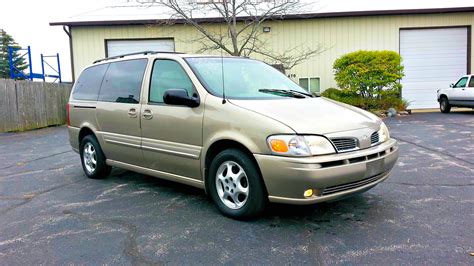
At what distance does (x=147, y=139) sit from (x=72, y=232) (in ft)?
4.71

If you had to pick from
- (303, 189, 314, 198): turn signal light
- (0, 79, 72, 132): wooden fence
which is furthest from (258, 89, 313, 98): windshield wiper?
(0, 79, 72, 132): wooden fence

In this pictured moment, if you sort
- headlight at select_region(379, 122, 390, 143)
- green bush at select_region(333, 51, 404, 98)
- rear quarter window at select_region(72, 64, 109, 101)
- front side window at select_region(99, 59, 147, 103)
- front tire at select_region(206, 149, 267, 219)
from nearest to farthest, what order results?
front tire at select_region(206, 149, 267, 219) → headlight at select_region(379, 122, 390, 143) → front side window at select_region(99, 59, 147, 103) → rear quarter window at select_region(72, 64, 109, 101) → green bush at select_region(333, 51, 404, 98)

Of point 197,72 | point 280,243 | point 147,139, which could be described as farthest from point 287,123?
point 147,139

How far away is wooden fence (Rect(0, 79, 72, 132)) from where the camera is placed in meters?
13.5

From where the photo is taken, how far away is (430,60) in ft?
58.2

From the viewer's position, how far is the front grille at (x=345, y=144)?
355cm

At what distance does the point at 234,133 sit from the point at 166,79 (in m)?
1.38

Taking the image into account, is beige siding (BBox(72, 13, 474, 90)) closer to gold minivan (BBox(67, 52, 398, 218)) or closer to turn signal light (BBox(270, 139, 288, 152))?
gold minivan (BBox(67, 52, 398, 218))

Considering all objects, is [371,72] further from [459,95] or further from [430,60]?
[430,60]

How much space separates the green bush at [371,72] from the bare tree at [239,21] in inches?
86.2

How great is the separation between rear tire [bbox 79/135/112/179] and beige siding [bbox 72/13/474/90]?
12303 mm

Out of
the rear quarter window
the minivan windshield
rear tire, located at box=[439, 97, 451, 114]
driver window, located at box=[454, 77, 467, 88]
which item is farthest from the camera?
rear tire, located at box=[439, 97, 451, 114]

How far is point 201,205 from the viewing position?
4.46 meters

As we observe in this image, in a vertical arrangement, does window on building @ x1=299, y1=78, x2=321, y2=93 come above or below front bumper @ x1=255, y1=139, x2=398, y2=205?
above
